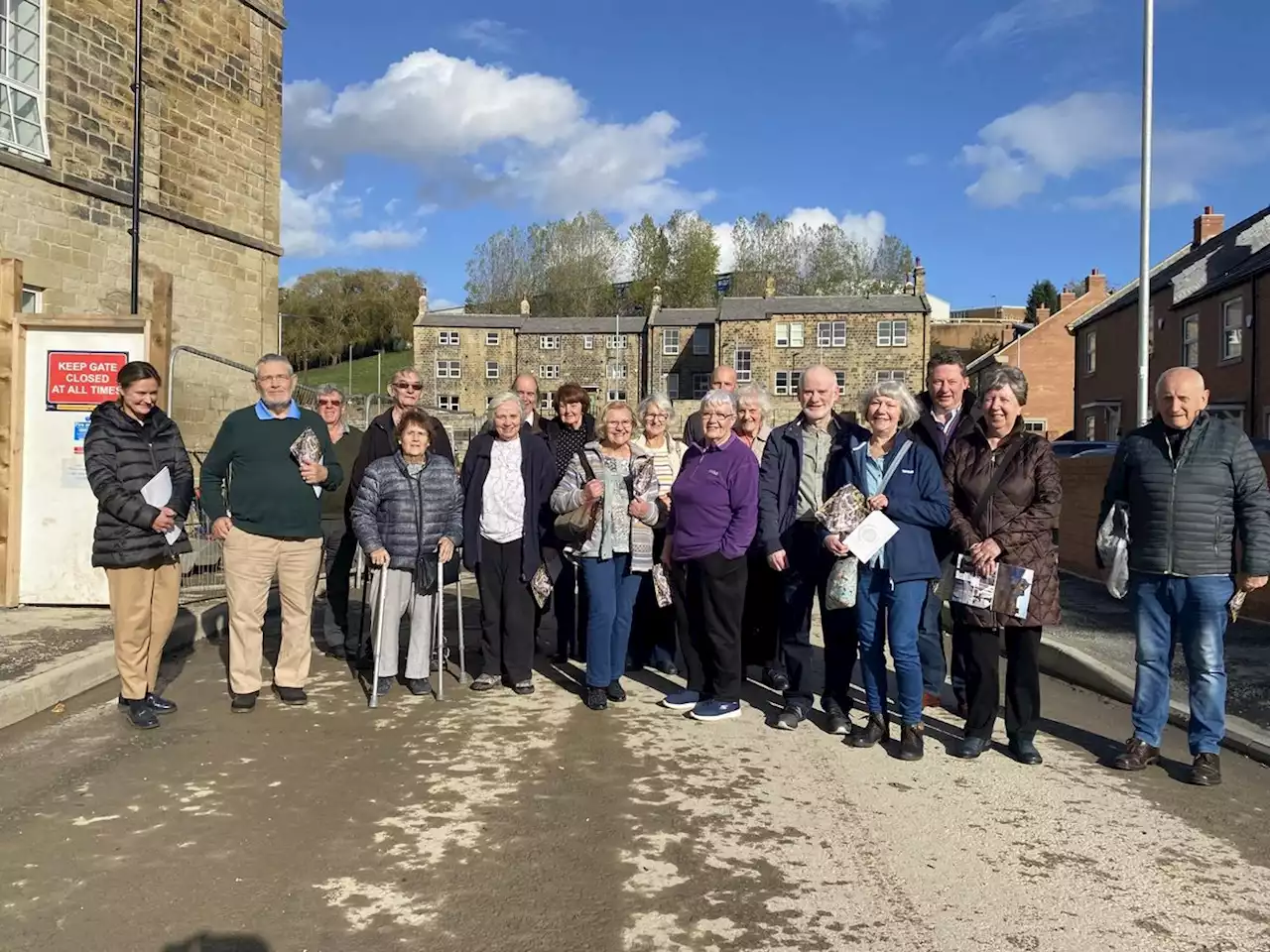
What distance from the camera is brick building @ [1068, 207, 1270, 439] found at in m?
24.6

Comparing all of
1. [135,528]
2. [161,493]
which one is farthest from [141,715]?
[161,493]

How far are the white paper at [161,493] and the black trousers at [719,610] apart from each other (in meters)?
3.09

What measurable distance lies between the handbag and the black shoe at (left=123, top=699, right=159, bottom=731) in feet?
8.74

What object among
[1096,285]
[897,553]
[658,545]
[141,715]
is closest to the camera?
[897,553]

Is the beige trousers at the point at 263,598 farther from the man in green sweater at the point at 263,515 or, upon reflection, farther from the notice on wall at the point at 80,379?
the notice on wall at the point at 80,379

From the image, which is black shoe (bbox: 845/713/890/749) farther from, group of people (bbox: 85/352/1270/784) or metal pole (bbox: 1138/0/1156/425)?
metal pole (bbox: 1138/0/1156/425)

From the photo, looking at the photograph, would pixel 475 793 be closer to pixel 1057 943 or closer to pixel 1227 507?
pixel 1057 943

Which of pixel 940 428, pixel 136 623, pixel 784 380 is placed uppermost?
pixel 784 380

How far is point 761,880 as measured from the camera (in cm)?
363

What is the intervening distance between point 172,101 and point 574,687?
41.8 feet

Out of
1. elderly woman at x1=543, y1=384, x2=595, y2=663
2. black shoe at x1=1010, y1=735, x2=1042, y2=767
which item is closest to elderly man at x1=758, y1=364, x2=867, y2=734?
black shoe at x1=1010, y1=735, x2=1042, y2=767

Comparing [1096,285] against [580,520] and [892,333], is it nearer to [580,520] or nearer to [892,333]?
[892,333]

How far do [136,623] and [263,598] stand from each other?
744mm

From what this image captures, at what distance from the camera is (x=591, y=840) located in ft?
13.1
